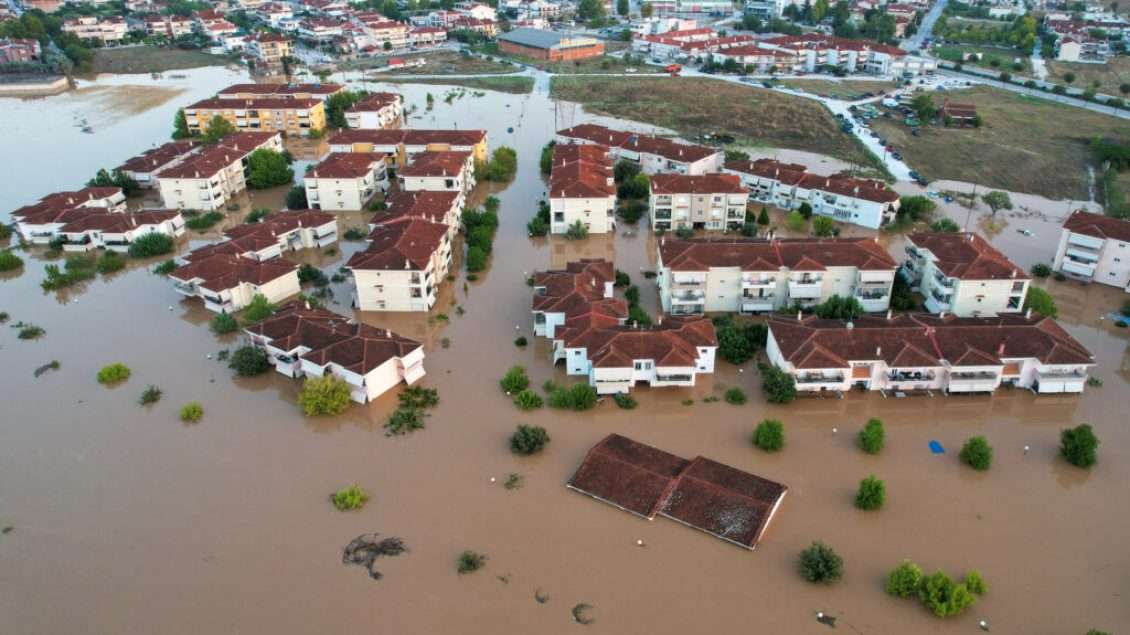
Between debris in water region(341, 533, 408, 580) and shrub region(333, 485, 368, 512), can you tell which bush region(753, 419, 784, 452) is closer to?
debris in water region(341, 533, 408, 580)

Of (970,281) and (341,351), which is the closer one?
(341,351)

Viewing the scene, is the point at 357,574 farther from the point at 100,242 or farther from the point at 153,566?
the point at 100,242

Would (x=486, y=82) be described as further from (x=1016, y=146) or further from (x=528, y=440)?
(x=528, y=440)

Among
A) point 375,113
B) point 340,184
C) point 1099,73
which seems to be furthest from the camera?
point 1099,73

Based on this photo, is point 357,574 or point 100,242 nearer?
point 357,574

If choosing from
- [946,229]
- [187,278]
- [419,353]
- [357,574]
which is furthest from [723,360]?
[187,278]

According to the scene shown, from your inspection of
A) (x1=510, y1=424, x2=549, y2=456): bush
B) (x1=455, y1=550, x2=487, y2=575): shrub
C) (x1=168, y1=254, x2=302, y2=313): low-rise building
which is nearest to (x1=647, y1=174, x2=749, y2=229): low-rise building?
(x1=168, y1=254, x2=302, y2=313): low-rise building

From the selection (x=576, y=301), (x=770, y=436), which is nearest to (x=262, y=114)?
(x=576, y=301)
